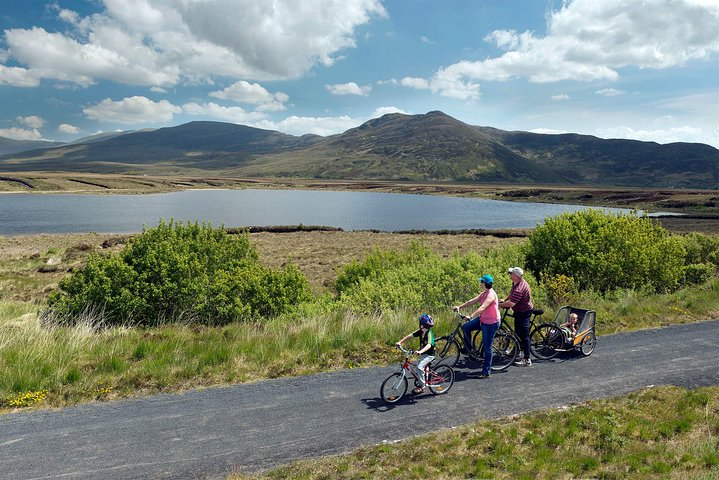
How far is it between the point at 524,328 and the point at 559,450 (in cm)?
446

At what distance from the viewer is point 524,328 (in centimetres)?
1239

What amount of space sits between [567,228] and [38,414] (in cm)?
2473

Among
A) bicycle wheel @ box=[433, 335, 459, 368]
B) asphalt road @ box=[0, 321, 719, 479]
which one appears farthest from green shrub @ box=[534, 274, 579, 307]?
bicycle wheel @ box=[433, 335, 459, 368]

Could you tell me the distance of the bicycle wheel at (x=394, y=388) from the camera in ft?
32.9

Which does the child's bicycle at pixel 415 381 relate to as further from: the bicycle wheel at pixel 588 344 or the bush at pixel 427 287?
the bush at pixel 427 287

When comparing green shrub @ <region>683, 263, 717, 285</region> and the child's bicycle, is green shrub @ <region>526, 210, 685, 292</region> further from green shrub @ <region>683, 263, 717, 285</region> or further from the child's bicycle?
the child's bicycle

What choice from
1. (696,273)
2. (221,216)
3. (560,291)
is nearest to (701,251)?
(696,273)

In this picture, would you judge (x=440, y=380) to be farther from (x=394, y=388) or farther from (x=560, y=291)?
(x=560, y=291)

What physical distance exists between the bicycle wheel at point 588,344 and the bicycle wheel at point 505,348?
227 cm

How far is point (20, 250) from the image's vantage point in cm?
5272

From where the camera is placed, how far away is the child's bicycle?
1008 centimetres

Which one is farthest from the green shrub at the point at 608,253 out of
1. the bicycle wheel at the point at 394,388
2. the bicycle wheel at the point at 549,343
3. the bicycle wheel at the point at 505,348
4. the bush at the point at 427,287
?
the bicycle wheel at the point at 394,388

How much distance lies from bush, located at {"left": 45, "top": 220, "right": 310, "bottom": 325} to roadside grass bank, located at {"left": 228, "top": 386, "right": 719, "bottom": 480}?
39.1ft

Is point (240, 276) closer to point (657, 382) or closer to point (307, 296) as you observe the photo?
point (307, 296)
